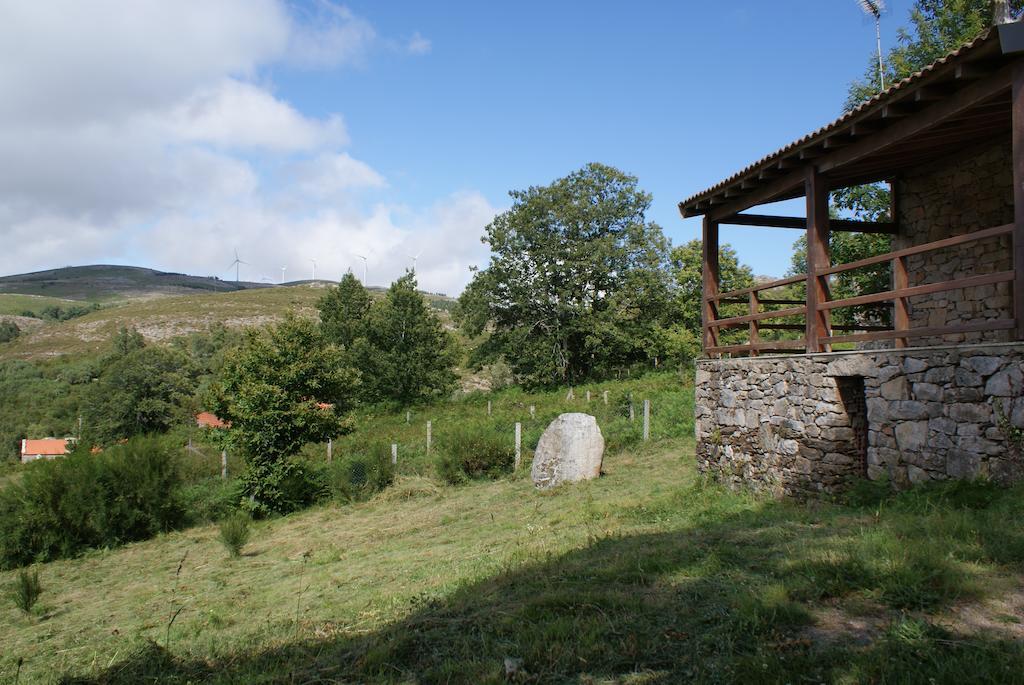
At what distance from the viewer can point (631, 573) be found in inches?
210

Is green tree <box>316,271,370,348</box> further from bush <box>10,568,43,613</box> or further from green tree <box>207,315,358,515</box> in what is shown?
bush <box>10,568,43,613</box>

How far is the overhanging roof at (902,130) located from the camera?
247 inches

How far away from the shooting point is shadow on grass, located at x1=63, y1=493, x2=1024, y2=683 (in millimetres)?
3387

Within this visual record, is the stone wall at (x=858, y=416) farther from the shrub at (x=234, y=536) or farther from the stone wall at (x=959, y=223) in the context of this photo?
the shrub at (x=234, y=536)

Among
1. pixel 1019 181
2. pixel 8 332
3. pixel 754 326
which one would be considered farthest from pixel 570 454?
pixel 8 332

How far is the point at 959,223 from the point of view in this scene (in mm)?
9391

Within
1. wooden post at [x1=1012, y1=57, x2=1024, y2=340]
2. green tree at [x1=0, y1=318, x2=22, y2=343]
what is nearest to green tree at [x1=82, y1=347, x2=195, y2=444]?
wooden post at [x1=1012, y1=57, x2=1024, y2=340]

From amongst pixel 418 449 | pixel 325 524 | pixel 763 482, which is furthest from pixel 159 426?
pixel 763 482

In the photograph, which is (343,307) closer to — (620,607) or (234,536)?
(234,536)

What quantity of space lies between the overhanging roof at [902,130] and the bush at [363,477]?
10.9 m

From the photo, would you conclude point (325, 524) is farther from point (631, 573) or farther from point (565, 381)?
point (565, 381)

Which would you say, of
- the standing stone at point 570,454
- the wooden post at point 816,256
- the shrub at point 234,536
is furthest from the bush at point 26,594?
the wooden post at point 816,256

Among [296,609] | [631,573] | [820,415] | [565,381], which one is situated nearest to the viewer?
[631,573]

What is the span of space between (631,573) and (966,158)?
8.30 metres
